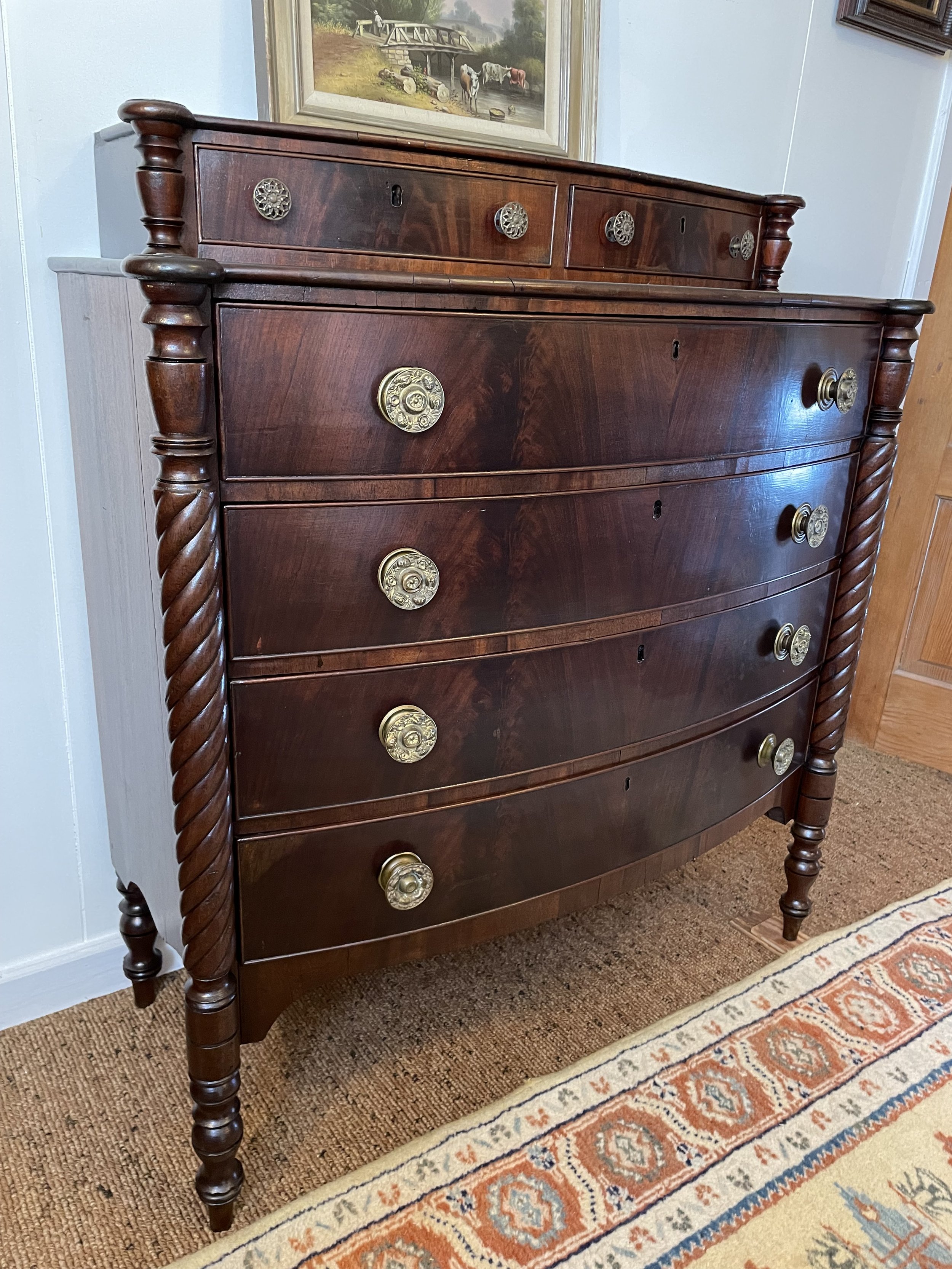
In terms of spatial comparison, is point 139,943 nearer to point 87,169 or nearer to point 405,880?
point 405,880

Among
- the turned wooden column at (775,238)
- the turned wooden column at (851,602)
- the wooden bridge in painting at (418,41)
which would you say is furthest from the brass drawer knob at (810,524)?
the wooden bridge in painting at (418,41)

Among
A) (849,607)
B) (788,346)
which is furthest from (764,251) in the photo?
(849,607)

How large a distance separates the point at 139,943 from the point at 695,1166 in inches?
37.7

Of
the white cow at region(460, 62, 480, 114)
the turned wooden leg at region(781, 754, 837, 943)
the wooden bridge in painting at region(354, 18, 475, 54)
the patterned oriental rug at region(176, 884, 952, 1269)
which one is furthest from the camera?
the turned wooden leg at region(781, 754, 837, 943)

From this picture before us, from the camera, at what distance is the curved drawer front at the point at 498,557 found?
1006 millimetres

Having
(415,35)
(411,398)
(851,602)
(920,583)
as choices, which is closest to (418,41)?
(415,35)

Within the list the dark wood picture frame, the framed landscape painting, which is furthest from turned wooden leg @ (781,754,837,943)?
the dark wood picture frame

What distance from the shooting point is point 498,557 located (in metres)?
1.13

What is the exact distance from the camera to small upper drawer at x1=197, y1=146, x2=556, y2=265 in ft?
3.66

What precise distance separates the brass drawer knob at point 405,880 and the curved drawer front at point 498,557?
0.29 m

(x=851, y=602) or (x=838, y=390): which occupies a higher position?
(x=838, y=390)

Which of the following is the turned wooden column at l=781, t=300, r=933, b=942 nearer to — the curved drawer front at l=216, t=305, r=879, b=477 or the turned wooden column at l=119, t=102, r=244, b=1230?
the curved drawer front at l=216, t=305, r=879, b=477

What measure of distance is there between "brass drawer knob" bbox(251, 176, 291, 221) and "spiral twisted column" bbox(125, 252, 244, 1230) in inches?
12.6

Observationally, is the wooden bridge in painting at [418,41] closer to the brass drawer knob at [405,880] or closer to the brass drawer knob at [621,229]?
the brass drawer knob at [621,229]
